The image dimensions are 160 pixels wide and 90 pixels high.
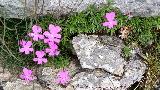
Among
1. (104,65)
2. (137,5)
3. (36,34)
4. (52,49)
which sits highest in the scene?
(137,5)

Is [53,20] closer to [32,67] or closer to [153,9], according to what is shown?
[32,67]

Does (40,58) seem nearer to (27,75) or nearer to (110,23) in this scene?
(27,75)

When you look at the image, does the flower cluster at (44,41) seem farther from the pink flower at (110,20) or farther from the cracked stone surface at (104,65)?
the pink flower at (110,20)

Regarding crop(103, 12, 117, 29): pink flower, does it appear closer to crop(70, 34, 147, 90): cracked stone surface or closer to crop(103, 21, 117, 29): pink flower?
crop(103, 21, 117, 29): pink flower

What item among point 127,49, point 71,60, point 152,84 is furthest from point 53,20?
point 152,84

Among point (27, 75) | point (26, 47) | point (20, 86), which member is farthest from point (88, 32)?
point (20, 86)

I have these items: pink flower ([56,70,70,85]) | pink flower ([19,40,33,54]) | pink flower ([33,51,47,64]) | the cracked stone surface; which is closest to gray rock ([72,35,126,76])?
the cracked stone surface
